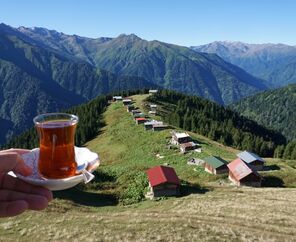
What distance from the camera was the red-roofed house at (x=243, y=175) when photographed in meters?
63.3

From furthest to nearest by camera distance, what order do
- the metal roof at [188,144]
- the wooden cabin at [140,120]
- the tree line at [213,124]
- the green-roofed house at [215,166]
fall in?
the wooden cabin at [140,120], the tree line at [213,124], the metal roof at [188,144], the green-roofed house at [215,166]

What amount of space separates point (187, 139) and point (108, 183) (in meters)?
31.8

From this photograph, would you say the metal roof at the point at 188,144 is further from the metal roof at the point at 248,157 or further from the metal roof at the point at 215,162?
the metal roof at the point at 215,162

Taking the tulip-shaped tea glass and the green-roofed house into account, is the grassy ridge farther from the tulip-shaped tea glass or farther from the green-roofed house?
the tulip-shaped tea glass

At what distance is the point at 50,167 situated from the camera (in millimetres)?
6965

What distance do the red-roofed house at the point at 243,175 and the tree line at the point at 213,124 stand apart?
131 feet

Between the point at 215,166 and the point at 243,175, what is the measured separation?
6029 mm

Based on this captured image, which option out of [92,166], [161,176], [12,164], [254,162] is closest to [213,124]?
[254,162]

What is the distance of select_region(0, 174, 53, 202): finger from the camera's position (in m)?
6.84

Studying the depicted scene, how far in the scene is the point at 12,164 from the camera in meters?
7.12

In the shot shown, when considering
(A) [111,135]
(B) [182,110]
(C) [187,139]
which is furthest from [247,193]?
(B) [182,110]

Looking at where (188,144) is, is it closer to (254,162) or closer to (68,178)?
(254,162)

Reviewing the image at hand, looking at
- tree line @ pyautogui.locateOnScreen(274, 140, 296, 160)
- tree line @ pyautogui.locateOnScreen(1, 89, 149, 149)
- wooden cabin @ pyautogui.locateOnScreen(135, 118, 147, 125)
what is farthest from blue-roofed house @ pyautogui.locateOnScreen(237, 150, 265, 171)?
tree line @ pyautogui.locateOnScreen(1, 89, 149, 149)

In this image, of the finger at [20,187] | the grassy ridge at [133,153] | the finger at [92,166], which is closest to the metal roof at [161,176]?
the grassy ridge at [133,153]
